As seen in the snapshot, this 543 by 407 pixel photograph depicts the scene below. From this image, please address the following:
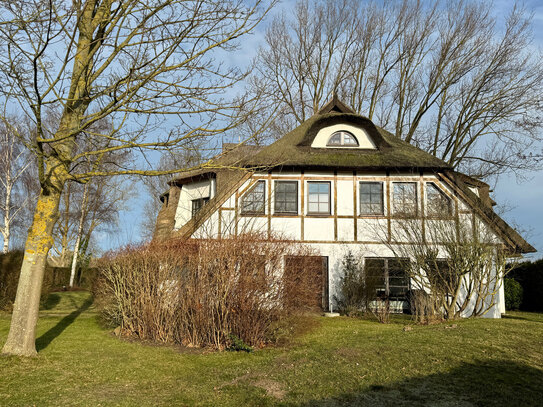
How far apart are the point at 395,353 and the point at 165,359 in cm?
391

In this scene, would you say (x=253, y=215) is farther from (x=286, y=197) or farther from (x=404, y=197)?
(x=404, y=197)

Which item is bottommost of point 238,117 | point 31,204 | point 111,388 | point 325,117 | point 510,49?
point 111,388

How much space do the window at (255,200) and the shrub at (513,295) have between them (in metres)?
11.3

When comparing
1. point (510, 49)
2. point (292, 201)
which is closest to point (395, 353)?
point (292, 201)

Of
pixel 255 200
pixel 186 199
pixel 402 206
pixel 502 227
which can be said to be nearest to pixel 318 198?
pixel 255 200

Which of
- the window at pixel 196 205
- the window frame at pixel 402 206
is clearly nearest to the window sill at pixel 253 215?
the window at pixel 196 205

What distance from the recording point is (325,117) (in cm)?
1673

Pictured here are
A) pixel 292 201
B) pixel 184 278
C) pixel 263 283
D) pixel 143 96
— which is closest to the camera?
pixel 143 96

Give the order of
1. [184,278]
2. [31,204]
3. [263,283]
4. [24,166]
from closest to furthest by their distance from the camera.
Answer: [263,283]
[184,278]
[24,166]
[31,204]

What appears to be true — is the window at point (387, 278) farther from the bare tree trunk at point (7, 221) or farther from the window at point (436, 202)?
the bare tree trunk at point (7, 221)

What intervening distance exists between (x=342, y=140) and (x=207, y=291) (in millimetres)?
10318

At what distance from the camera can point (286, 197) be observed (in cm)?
1652

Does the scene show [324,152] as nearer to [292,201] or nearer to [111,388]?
[292,201]

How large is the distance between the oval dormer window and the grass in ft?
29.5
